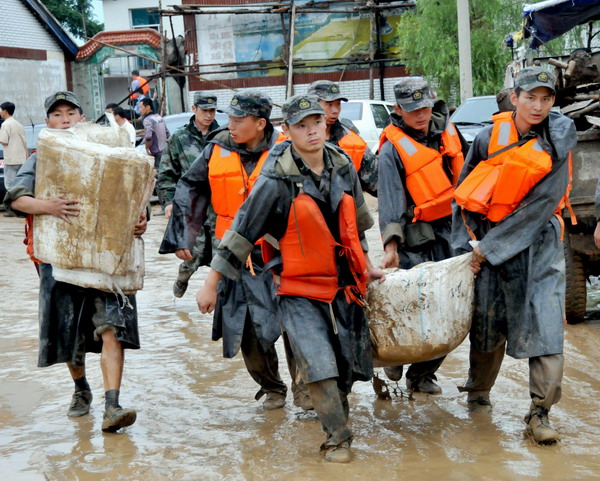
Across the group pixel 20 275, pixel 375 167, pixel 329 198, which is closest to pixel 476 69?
pixel 20 275

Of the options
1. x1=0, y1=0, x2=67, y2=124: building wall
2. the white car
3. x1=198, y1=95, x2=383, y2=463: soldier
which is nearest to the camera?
x1=198, y1=95, x2=383, y2=463: soldier

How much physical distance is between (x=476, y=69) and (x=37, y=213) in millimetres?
18837

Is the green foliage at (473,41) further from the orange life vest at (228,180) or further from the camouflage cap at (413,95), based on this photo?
the orange life vest at (228,180)

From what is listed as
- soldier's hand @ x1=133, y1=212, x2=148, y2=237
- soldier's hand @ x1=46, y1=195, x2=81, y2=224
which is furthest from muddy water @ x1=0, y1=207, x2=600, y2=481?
soldier's hand @ x1=46, y1=195, x2=81, y2=224

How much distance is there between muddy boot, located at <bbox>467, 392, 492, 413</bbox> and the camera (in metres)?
5.73

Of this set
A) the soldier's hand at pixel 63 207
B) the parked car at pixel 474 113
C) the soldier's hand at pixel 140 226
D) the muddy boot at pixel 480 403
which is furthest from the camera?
the parked car at pixel 474 113

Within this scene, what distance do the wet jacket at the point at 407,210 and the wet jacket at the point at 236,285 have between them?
2.32 feet

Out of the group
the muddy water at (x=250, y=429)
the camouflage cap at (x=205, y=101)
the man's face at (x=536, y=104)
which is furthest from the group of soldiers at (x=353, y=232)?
the camouflage cap at (x=205, y=101)

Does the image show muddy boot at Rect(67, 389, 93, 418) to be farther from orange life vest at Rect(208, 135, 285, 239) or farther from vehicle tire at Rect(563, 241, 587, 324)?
vehicle tire at Rect(563, 241, 587, 324)

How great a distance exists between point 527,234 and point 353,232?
905 mm

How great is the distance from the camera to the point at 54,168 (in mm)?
5426

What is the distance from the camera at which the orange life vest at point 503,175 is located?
16.6 feet

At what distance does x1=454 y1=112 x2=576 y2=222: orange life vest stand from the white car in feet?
41.6

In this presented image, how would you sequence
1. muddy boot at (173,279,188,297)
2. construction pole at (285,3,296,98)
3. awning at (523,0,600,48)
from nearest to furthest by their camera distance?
muddy boot at (173,279,188,297) → awning at (523,0,600,48) → construction pole at (285,3,296,98)
